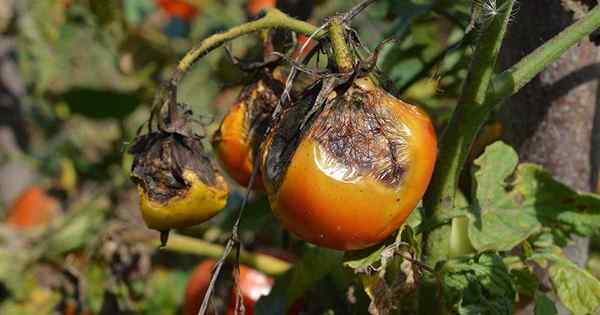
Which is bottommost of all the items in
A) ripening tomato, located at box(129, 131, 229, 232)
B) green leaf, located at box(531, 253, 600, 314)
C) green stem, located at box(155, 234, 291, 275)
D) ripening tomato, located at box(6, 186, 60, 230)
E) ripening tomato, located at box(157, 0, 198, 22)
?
ripening tomato, located at box(6, 186, 60, 230)

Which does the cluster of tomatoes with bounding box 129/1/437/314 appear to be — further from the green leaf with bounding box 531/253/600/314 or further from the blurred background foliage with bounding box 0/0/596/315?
the green leaf with bounding box 531/253/600/314

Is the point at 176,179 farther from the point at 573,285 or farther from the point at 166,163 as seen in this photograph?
the point at 573,285

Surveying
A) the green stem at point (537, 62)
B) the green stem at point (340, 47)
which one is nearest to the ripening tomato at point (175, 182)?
the green stem at point (340, 47)

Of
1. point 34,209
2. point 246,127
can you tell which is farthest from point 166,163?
point 34,209

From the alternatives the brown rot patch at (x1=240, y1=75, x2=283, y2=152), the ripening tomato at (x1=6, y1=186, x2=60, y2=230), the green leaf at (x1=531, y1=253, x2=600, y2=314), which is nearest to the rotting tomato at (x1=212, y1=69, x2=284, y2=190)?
the brown rot patch at (x1=240, y1=75, x2=283, y2=152)

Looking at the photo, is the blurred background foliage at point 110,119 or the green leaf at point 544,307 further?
the blurred background foliage at point 110,119

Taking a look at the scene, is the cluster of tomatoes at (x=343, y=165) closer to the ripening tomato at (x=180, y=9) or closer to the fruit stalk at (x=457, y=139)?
the fruit stalk at (x=457, y=139)
